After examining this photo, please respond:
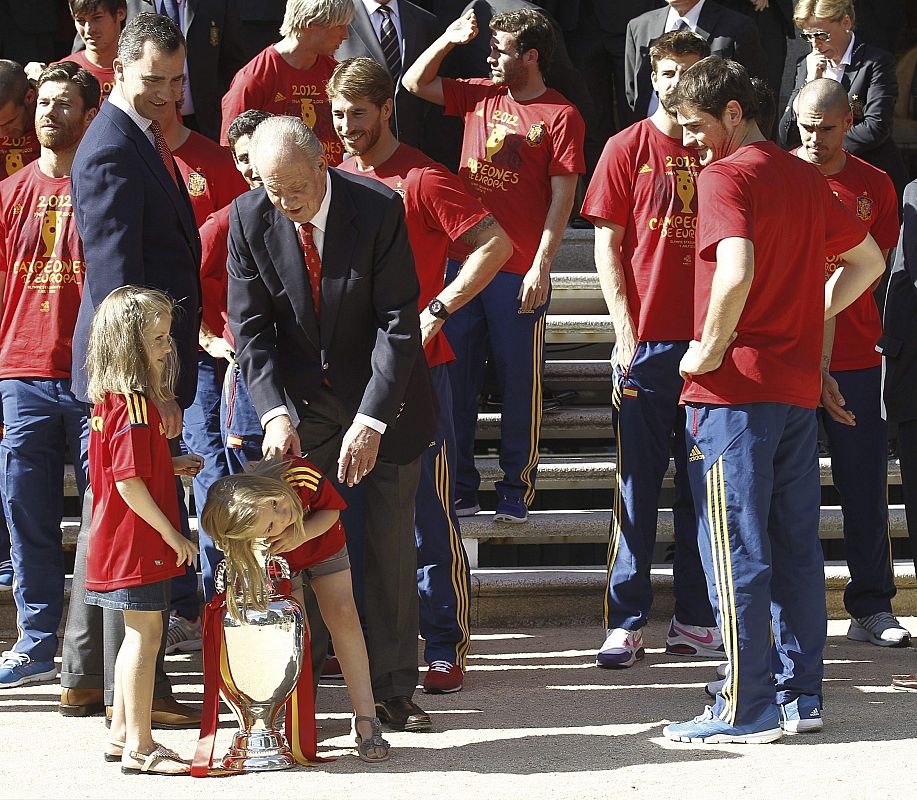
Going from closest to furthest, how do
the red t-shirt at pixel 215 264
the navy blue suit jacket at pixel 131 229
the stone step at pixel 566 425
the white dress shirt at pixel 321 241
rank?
the white dress shirt at pixel 321 241, the navy blue suit jacket at pixel 131 229, the red t-shirt at pixel 215 264, the stone step at pixel 566 425

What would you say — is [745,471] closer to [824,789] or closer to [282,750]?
[824,789]

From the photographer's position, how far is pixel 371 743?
3809 millimetres

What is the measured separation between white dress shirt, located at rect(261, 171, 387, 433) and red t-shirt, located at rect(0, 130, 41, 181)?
6.76 feet

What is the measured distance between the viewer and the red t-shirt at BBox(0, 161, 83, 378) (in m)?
4.75

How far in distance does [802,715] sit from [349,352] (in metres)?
1.65

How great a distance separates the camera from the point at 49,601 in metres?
4.73

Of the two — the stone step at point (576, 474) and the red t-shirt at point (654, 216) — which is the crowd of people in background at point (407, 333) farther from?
the stone step at point (576, 474)

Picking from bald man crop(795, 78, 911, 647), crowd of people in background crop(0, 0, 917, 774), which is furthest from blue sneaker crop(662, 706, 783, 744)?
bald man crop(795, 78, 911, 647)

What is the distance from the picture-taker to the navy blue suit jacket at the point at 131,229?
406 centimetres

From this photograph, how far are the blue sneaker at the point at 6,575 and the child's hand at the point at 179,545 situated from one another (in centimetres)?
169

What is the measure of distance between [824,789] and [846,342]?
2096mm

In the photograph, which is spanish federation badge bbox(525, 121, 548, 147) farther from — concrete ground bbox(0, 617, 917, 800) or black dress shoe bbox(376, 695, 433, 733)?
black dress shoe bbox(376, 695, 433, 733)

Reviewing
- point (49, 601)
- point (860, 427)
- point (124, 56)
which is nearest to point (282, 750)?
point (49, 601)

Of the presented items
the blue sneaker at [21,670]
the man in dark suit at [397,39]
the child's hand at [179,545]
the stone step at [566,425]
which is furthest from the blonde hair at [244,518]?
the stone step at [566,425]
